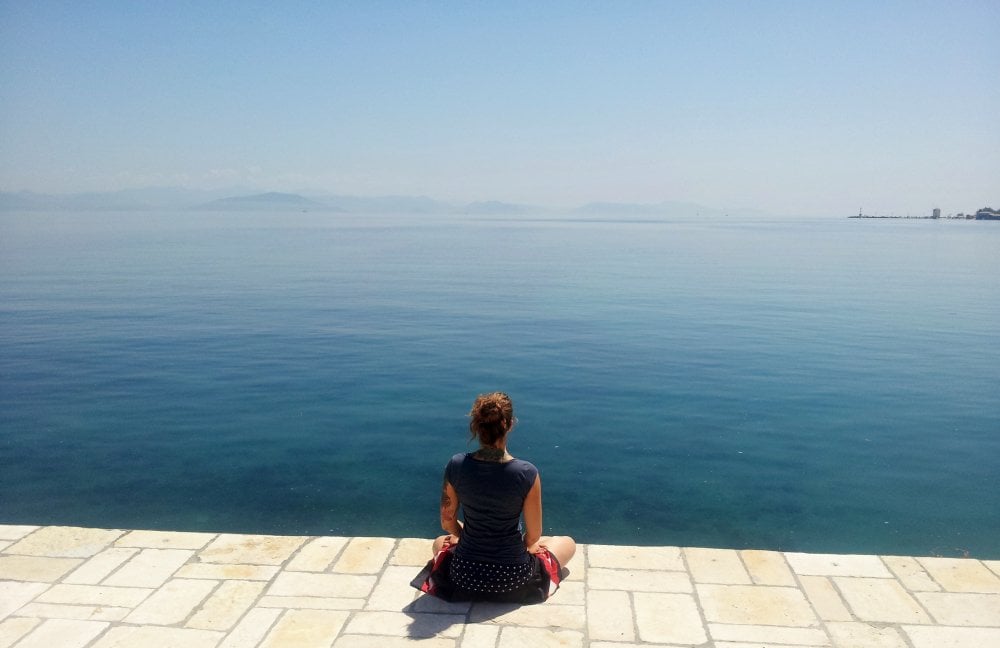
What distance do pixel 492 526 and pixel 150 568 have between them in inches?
93.4

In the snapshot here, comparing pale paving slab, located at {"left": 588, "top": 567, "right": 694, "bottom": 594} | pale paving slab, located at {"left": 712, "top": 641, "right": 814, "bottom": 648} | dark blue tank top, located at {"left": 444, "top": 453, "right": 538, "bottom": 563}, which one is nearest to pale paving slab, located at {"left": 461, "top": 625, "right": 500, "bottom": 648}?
dark blue tank top, located at {"left": 444, "top": 453, "right": 538, "bottom": 563}

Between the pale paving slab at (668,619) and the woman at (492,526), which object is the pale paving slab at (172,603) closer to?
the woman at (492,526)

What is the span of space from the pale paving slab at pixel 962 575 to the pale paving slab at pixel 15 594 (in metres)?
5.63

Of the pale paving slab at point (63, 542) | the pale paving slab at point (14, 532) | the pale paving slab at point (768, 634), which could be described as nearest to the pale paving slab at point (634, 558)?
the pale paving slab at point (768, 634)

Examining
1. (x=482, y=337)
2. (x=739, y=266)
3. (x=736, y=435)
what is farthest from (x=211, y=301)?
(x=739, y=266)

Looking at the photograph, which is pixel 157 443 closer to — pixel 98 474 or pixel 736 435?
pixel 98 474

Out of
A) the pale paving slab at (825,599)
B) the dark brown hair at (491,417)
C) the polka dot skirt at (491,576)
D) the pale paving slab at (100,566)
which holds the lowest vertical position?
the pale paving slab at (100,566)

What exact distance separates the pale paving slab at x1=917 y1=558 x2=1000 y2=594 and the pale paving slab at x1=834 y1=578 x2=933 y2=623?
34cm

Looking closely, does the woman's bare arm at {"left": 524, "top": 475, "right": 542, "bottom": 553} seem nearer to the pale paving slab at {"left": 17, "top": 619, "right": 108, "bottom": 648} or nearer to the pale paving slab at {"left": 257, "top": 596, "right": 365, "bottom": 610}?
the pale paving slab at {"left": 257, "top": 596, "right": 365, "bottom": 610}

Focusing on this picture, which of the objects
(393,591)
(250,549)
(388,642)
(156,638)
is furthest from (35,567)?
(388,642)

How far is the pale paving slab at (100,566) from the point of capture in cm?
475

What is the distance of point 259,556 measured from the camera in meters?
5.09

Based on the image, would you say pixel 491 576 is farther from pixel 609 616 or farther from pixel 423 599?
pixel 609 616

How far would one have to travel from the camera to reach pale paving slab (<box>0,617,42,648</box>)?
403cm
